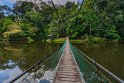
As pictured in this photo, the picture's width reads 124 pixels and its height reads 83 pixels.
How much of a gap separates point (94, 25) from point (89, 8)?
4753 mm

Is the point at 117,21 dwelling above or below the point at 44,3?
below

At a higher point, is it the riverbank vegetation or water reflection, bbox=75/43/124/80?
the riverbank vegetation

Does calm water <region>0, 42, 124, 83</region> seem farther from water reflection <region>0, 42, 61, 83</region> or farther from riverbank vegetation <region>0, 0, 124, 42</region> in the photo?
riverbank vegetation <region>0, 0, 124, 42</region>

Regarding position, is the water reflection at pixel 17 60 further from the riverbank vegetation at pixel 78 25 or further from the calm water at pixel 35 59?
the riverbank vegetation at pixel 78 25

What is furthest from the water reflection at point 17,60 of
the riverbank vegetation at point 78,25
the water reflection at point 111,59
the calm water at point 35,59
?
the riverbank vegetation at point 78,25

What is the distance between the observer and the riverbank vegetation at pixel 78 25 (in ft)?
128

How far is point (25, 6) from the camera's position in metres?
57.0

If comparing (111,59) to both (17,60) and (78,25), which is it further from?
(78,25)

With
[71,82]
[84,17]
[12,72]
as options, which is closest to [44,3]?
[84,17]

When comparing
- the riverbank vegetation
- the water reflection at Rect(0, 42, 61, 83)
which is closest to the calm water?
the water reflection at Rect(0, 42, 61, 83)

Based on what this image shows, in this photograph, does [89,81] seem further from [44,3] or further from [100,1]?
[44,3]

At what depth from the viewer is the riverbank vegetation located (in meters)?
39.1

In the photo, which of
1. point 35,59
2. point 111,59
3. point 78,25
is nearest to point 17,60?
point 35,59

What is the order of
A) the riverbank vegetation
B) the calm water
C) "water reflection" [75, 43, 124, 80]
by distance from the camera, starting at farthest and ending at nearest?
1. the riverbank vegetation
2. the calm water
3. "water reflection" [75, 43, 124, 80]
